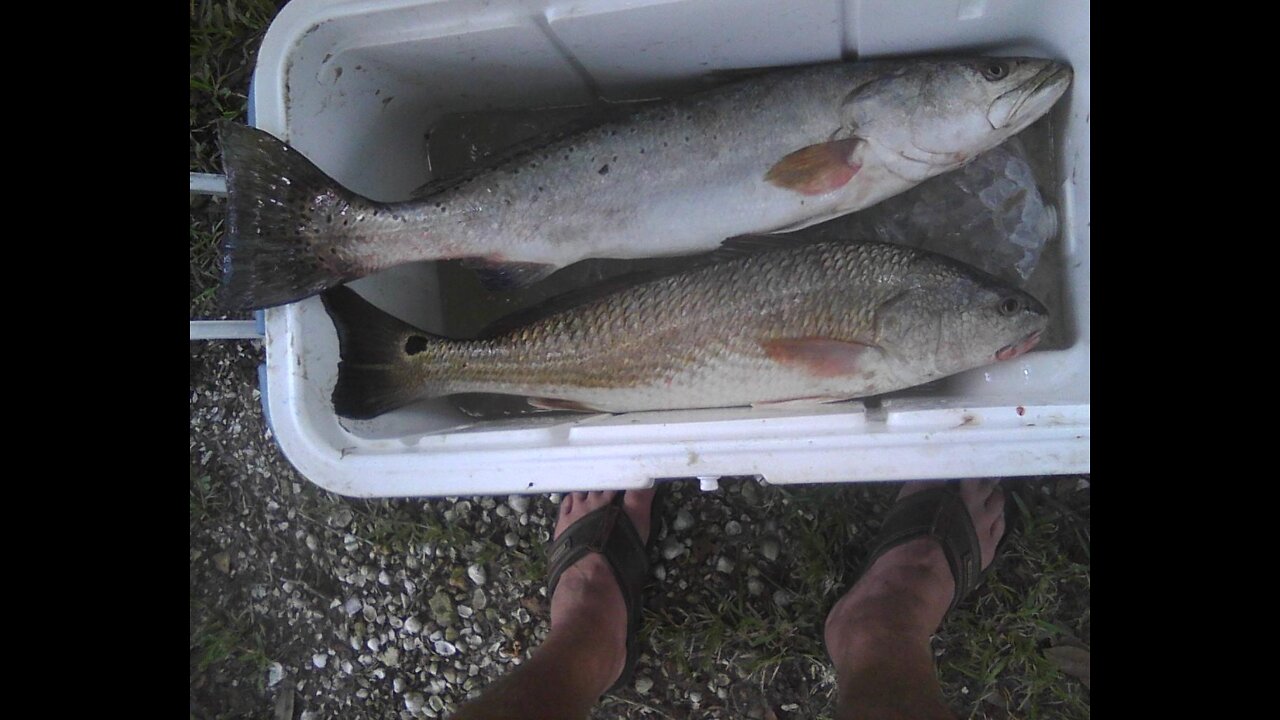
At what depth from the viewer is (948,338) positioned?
1560 mm

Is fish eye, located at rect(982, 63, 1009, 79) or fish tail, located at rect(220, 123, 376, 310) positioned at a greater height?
fish eye, located at rect(982, 63, 1009, 79)

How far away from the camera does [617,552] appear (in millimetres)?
2027

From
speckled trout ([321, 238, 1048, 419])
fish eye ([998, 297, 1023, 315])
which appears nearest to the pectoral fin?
speckled trout ([321, 238, 1048, 419])

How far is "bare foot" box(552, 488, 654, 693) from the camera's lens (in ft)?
A: 6.32

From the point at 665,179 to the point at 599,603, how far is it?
1.09m

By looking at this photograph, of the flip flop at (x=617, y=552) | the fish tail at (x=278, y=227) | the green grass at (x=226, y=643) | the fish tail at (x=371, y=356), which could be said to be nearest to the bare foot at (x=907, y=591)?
the flip flop at (x=617, y=552)

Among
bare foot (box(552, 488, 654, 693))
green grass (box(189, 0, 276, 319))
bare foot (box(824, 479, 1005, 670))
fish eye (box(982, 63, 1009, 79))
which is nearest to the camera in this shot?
fish eye (box(982, 63, 1009, 79))

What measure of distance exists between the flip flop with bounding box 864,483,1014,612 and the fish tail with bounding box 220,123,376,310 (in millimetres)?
1454

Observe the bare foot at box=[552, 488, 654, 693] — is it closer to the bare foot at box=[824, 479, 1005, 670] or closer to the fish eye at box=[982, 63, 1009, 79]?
the bare foot at box=[824, 479, 1005, 670]

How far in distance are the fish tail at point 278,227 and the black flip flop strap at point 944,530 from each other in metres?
1.46

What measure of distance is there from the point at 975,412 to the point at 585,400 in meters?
0.79

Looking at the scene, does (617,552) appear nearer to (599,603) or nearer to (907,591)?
(599,603)

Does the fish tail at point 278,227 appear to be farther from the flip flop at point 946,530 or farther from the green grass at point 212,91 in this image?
the flip flop at point 946,530
